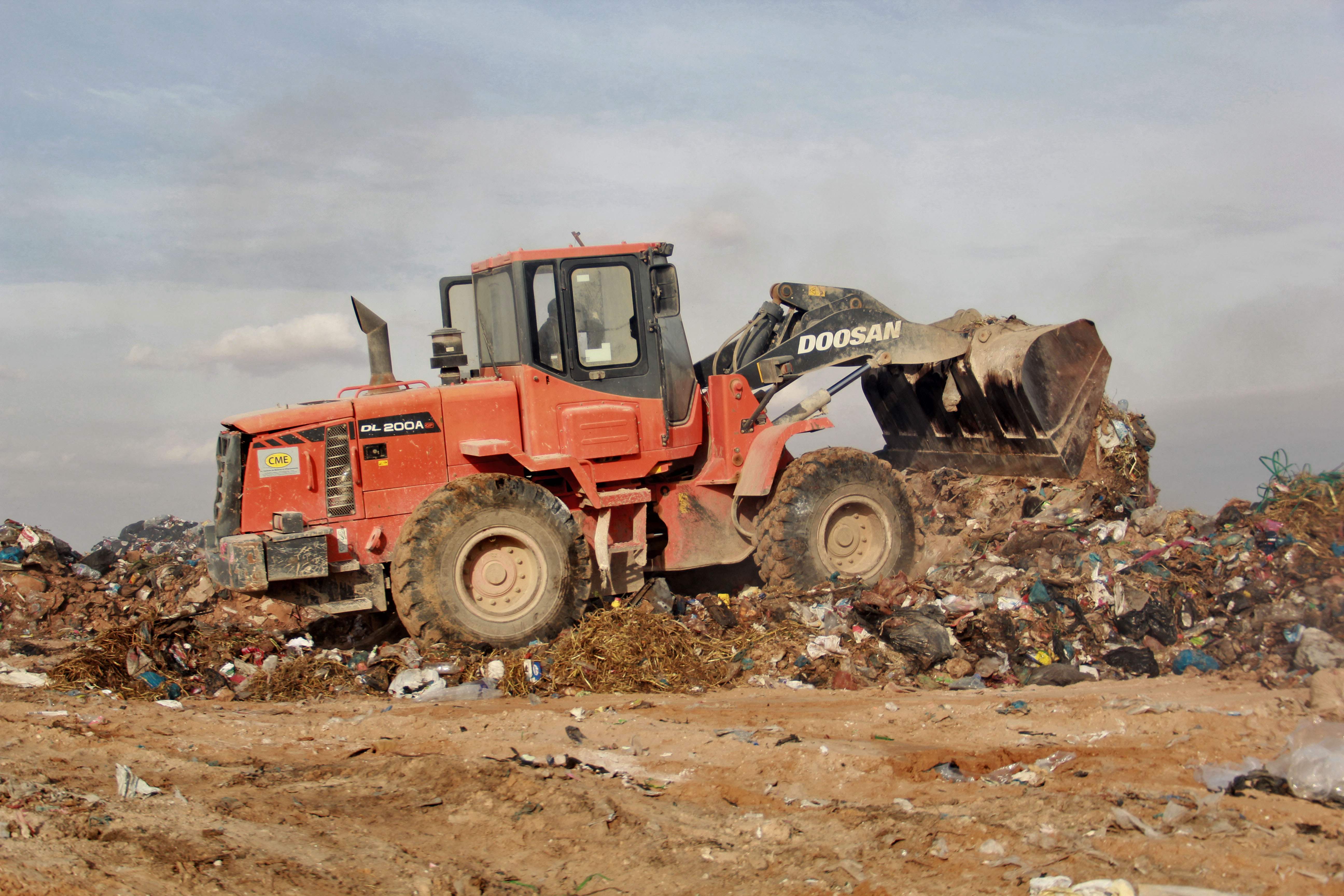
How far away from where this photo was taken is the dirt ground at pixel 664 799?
A: 10.9 feet

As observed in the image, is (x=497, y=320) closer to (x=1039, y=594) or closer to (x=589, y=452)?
(x=589, y=452)

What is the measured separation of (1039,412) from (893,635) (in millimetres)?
2892

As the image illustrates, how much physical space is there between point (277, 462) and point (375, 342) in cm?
122

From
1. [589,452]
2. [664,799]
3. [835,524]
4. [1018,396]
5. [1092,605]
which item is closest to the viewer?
[664,799]

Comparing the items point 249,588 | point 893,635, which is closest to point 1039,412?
point 893,635

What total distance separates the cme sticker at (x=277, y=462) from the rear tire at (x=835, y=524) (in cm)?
336

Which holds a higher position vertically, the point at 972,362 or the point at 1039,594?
the point at 972,362

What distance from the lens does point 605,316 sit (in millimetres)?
7328

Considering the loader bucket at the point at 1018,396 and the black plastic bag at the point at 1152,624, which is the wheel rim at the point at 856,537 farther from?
the black plastic bag at the point at 1152,624

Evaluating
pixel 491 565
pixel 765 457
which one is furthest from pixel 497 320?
pixel 765 457

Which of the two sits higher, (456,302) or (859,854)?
(456,302)

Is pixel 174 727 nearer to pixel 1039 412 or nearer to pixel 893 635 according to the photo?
pixel 893 635

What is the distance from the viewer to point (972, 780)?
423cm

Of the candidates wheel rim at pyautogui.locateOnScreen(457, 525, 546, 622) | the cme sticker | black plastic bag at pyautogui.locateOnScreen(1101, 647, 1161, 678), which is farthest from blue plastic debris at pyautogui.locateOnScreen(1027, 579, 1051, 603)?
the cme sticker
